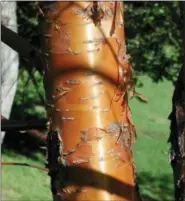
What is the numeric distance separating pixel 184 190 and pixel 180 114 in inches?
11.2

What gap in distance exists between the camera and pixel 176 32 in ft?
29.2

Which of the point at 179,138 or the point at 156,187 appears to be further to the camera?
the point at 156,187

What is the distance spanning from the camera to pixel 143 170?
29.9 feet

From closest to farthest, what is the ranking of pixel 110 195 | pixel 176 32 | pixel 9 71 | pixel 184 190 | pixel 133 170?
pixel 110 195 → pixel 133 170 → pixel 184 190 → pixel 9 71 → pixel 176 32

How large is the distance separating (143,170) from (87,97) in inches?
291

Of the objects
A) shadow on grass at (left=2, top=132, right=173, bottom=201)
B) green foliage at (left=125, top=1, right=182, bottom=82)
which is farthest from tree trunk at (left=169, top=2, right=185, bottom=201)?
green foliage at (left=125, top=1, right=182, bottom=82)

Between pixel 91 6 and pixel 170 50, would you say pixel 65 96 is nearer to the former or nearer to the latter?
pixel 91 6

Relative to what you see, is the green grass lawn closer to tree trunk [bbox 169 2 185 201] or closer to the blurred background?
the blurred background

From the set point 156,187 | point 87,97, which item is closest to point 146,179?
point 156,187

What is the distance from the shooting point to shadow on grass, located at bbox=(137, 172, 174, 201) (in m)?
8.05

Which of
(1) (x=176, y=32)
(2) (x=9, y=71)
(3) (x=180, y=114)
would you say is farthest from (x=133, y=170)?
(1) (x=176, y=32)

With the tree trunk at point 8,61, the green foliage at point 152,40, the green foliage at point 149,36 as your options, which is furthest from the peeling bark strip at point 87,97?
the green foliage at point 152,40

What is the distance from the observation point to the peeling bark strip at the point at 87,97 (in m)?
1.80

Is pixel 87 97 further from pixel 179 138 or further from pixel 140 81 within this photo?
pixel 140 81
